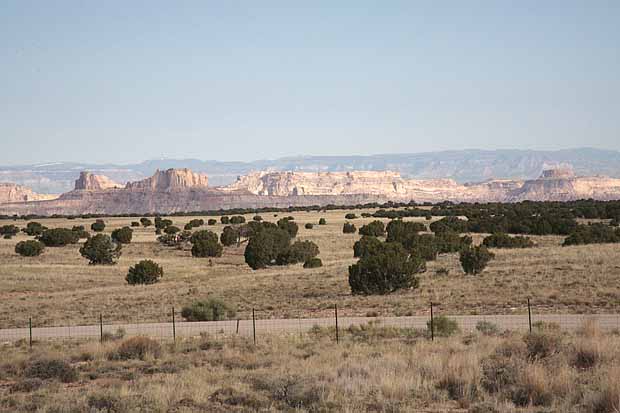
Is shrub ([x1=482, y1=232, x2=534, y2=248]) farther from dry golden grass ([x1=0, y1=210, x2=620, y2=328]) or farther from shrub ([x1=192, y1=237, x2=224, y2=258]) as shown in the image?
shrub ([x1=192, y1=237, x2=224, y2=258])

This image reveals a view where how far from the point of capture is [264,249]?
4781 centimetres

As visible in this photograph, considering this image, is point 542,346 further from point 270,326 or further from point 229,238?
point 229,238

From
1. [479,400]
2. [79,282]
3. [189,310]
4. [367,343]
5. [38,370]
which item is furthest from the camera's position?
[79,282]

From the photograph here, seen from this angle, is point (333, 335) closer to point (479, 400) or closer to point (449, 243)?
point (479, 400)

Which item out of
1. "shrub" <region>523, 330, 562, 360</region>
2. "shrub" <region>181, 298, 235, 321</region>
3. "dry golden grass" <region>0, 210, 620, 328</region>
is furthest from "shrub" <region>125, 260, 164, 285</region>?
"shrub" <region>523, 330, 562, 360</region>

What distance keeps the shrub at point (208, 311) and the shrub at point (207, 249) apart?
97.7ft

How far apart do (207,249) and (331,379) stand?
42.5 m

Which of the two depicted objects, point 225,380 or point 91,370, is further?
point 91,370

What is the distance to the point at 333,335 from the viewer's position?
1947cm

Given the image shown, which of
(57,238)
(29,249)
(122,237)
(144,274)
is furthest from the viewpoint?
(122,237)

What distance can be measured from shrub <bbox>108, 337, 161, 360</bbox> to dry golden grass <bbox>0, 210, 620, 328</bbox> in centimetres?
776

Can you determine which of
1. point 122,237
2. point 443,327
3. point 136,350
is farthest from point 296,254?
point 136,350

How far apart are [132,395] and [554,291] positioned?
60.5 feet

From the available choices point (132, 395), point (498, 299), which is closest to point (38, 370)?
point (132, 395)
